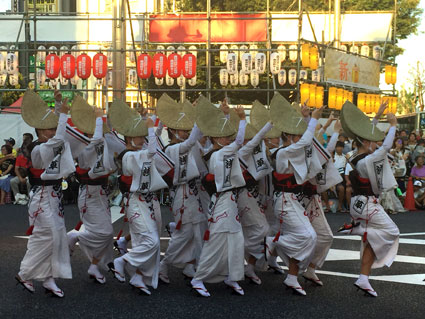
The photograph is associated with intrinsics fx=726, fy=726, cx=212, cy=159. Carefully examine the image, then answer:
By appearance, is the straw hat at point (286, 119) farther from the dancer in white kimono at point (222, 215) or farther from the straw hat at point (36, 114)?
the straw hat at point (36, 114)

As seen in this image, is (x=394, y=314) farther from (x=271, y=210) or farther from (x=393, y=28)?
(x=393, y=28)

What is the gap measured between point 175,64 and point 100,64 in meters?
2.10

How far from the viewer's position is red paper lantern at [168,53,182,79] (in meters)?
20.2

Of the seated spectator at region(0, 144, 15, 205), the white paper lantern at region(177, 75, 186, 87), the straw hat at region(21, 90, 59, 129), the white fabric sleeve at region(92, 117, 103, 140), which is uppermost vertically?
the straw hat at region(21, 90, 59, 129)

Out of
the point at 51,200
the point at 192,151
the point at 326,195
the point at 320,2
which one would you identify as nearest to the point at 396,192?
the point at 326,195

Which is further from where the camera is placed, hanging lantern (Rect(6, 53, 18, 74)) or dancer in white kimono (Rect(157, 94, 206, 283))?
hanging lantern (Rect(6, 53, 18, 74))

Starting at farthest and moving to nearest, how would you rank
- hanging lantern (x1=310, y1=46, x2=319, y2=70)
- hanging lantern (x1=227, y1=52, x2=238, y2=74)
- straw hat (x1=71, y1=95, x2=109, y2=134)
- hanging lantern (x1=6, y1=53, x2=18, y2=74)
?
1. hanging lantern (x1=310, y1=46, x2=319, y2=70)
2. hanging lantern (x1=227, y1=52, x2=238, y2=74)
3. hanging lantern (x1=6, y1=53, x2=18, y2=74)
4. straw hat (x1=71, y1=95, x2=109, y2=134)

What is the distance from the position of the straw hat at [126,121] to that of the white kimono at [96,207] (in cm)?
24

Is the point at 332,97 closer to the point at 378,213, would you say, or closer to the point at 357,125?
the point at 357,125

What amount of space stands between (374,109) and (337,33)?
9.90 ft

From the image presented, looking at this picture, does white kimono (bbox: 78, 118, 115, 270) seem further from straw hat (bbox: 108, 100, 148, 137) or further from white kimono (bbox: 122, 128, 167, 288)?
white kimono (bbox: 122, 128, 167, 288)

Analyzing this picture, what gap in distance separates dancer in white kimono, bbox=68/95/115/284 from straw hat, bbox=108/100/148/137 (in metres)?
0.19

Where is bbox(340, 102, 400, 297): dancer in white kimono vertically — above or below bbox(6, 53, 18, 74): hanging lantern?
below

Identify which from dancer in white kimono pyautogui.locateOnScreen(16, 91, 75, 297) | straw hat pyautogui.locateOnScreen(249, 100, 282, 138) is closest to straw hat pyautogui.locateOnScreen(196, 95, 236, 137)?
straw hat pyautogui.locateOnScreen(249, 100, 282, 138)
